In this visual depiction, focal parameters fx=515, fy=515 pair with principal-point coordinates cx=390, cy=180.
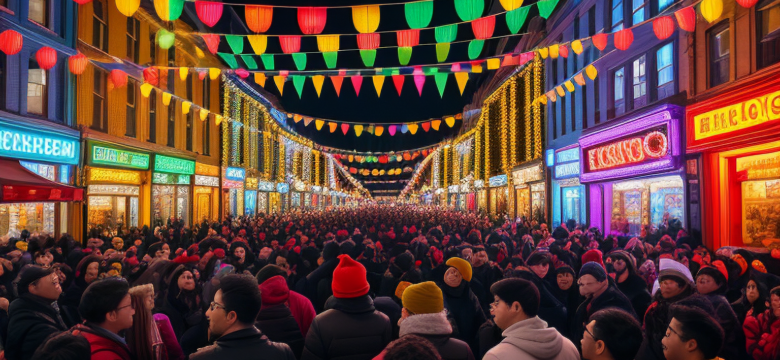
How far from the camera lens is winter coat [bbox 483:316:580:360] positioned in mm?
2781

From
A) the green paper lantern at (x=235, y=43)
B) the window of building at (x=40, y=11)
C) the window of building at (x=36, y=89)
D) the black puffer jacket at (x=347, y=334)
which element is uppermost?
the window of building at (x=40, y=11)

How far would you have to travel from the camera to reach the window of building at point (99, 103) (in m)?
18.5

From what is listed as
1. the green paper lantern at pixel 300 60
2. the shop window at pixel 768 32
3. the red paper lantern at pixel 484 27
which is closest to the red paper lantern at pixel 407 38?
the red paper lantern at pixel 484 27

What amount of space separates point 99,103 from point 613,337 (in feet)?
66.6

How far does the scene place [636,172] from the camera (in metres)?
16.5

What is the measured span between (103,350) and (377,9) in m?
9.39

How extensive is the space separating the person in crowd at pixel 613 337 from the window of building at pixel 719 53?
1281cm

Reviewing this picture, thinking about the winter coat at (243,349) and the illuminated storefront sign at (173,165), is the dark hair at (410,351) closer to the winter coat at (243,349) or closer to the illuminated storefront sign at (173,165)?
the winter coat at (243,349)

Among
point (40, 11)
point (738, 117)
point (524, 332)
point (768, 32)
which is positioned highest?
point (40, 11)

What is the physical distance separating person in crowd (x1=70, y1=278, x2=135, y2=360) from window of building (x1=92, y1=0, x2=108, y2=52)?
710 inches

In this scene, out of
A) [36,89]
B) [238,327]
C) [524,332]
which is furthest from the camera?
[36,89]

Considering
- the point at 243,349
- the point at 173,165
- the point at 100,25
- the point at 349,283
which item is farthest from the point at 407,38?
the point at 173,165

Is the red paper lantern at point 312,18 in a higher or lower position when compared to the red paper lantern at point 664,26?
higher

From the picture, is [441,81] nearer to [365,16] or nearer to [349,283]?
[365,16]
